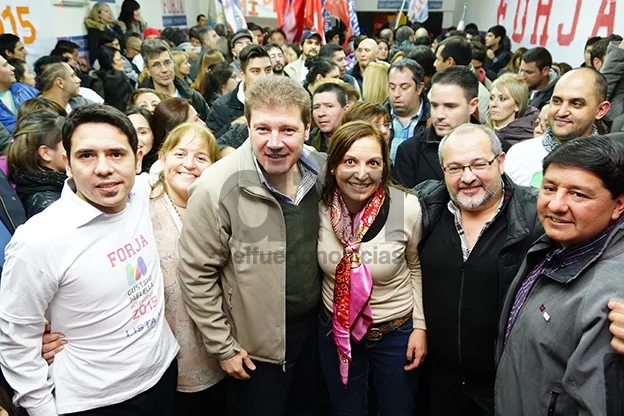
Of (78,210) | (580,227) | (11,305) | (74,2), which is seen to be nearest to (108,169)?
(78,210)

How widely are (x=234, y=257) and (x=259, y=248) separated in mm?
109

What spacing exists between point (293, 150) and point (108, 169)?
0.69 meters

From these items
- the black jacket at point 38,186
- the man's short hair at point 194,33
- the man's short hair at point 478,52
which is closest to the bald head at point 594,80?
the black jacket at point 38,186

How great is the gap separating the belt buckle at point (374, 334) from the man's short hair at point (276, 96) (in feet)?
3.23

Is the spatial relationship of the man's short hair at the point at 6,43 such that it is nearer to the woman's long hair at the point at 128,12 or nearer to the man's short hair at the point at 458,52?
the woman's long hair at the point at 128,12

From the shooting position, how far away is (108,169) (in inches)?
63.4

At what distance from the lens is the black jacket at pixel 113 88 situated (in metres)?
5.62

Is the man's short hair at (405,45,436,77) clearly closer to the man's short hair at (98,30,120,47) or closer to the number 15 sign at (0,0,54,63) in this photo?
the man's short hair at (98,30,120,47)

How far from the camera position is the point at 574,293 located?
143 centimetres

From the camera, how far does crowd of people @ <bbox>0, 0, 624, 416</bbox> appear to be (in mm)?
1474

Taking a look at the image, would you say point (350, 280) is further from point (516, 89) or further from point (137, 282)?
point (516, 89)

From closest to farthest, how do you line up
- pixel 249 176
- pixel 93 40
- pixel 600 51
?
pixel 249 176 < pixel 600 51 < pixel 93 40

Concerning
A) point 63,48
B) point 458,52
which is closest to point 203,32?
point 63,48

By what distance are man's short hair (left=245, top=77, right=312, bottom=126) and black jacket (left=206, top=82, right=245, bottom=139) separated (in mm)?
2140
